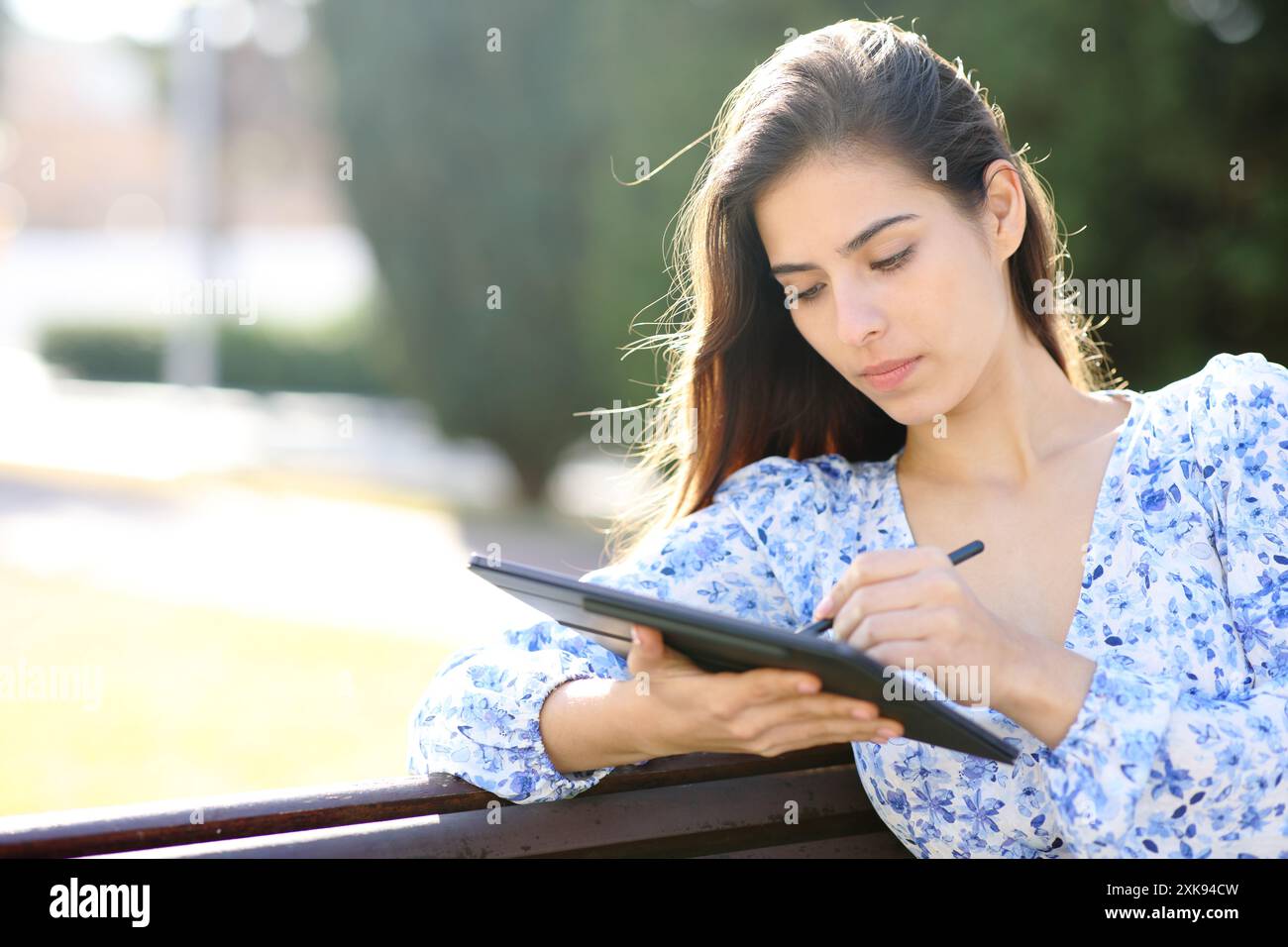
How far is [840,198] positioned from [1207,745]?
2.99 ft

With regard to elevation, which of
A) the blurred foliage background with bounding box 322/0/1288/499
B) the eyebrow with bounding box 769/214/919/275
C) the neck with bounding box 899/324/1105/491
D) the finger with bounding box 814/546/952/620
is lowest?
the finger with bounding box 814/546/952/620

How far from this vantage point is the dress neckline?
201cm

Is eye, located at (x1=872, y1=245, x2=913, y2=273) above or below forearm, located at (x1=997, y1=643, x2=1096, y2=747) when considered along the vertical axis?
above

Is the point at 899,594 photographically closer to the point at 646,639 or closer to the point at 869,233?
the point at 646,639

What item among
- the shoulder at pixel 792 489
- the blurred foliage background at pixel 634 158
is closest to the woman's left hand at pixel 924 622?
the shoulder at pixel 792 489

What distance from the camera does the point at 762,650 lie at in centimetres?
143

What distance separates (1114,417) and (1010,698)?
0.80 metres

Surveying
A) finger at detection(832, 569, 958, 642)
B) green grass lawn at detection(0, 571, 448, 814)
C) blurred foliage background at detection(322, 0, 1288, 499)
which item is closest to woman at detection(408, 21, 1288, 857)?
finger at detection(832, 569, 958, 642)

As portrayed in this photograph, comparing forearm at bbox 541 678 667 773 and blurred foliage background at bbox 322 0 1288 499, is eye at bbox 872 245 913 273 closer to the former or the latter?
forearm at bbox 541 678 667 773

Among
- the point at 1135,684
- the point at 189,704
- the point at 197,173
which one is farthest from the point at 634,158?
the point at 197,173

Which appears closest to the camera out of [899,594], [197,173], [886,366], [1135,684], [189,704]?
[899,594]

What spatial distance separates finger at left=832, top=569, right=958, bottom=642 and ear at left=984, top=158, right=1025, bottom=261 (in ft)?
2.80

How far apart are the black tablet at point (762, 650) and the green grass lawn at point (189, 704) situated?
3.46 metres
